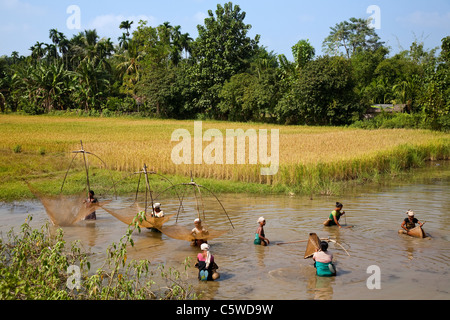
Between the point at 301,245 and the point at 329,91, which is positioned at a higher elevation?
the point at 329,91

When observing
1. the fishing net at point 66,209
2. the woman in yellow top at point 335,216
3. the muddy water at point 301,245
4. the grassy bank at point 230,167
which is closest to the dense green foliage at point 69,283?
the muddy water at point 301,245

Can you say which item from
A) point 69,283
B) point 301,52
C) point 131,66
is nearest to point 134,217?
point 69,283

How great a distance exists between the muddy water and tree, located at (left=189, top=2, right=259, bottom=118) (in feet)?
112

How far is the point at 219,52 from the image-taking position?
47.1 meters

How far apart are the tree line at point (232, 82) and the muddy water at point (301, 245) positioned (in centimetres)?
1933

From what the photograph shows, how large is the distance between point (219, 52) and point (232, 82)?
15.5 ft

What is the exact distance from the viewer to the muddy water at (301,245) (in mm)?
6949

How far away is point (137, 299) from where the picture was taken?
5789 mm

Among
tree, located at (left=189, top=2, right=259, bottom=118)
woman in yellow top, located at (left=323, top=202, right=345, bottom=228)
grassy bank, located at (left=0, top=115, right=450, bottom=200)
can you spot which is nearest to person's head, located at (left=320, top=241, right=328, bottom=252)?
woman in yellow top, located at (left=323, top=202, right=345, bottom=228)

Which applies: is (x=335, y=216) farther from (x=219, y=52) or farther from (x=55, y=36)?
(x=55, y=36)

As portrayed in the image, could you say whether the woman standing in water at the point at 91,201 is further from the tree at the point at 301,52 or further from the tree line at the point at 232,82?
the tree at the point at 301,52

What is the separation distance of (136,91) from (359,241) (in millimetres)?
48408
